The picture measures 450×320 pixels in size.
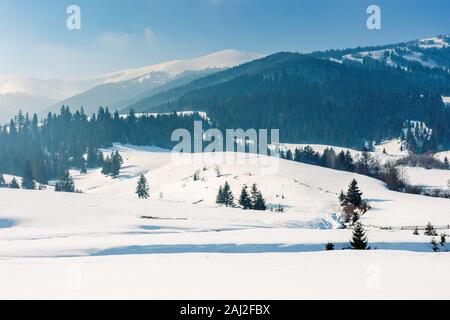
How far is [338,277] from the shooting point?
46.6 feet

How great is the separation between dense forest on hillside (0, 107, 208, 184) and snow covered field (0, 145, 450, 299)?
10057 cm

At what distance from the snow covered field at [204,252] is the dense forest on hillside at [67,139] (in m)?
101

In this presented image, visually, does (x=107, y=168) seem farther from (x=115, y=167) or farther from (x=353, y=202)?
(x=353, y=202)

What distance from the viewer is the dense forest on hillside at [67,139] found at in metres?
154

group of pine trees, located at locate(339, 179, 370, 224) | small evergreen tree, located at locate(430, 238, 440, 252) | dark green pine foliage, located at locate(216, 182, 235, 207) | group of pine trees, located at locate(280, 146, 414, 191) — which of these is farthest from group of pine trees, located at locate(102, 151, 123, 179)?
small evergreen tree, located at locate(430, 238, 440, 252)

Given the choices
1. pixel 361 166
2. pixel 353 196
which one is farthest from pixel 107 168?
pixel 353 196

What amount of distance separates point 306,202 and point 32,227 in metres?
47.2

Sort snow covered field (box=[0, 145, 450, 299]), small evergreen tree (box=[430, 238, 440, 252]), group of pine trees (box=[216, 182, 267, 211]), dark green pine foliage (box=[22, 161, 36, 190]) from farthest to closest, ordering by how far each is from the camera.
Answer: dark green pine foliage (box=[22, 161, 36, 190]), group of pine trees (box=[216, 182, 267, 211]), small evergreen tree (box=[430, 238, 440, 252]), snow covered field (box=[0, 145, 450, 299])

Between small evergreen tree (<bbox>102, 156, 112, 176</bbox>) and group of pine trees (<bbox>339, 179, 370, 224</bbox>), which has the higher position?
small evergreen tree (<bbox>102, 156, 112, 176</bbox>)

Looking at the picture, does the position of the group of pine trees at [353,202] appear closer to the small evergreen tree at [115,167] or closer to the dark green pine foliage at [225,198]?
the dark green pine foliage at [225,198]

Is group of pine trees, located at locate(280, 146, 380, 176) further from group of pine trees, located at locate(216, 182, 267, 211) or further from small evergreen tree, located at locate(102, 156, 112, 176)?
small evergreen tree, located at locate(102, 156, 112, 176)

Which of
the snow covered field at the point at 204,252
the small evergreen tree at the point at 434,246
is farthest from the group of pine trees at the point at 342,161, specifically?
the small evergreen tree at the point at 434,246

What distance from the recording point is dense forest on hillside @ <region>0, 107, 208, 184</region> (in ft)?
505
